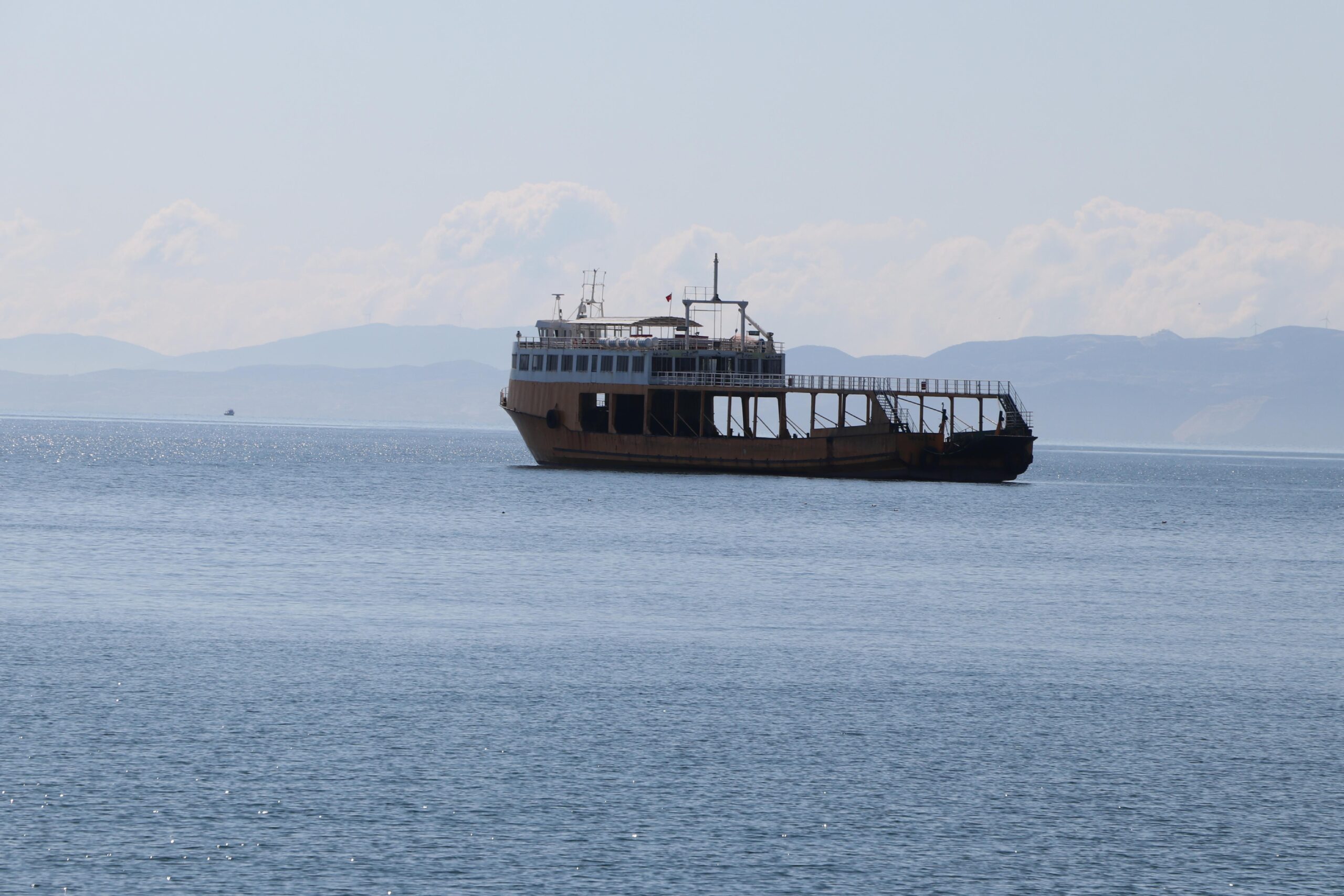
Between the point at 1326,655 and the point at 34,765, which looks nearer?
the point at 34,765

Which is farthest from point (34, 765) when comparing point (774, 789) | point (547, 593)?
point (547, 593)

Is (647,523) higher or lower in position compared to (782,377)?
lower

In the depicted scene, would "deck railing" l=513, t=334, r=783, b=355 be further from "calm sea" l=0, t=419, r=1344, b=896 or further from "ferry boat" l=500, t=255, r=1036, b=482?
"calm sea" l=0, t=419, r=1344, b=896

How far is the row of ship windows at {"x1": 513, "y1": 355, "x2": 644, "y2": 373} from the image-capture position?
97.0 meters

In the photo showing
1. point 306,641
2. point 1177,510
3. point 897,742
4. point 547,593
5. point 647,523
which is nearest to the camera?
point 897,742

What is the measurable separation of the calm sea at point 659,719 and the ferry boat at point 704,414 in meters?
31.4

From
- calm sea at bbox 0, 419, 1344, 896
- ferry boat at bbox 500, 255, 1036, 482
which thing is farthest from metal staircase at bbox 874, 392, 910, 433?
calm sea at bbox 0, 419, 1344, 896

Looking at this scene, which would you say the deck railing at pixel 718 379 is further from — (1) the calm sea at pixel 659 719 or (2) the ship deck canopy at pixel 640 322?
(1) the calm sea at pixel 659 719

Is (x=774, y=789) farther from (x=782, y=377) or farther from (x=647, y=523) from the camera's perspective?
(x=782, y=377)

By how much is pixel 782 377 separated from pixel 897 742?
2808 inches

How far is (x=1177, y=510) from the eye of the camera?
93.1 meters

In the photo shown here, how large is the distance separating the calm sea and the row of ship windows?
3845 centimetres

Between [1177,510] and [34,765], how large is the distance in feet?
266

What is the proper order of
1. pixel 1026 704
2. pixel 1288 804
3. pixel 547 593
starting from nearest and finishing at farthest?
pixel 1288 804, pixel 1026 704, pixel 547 593
